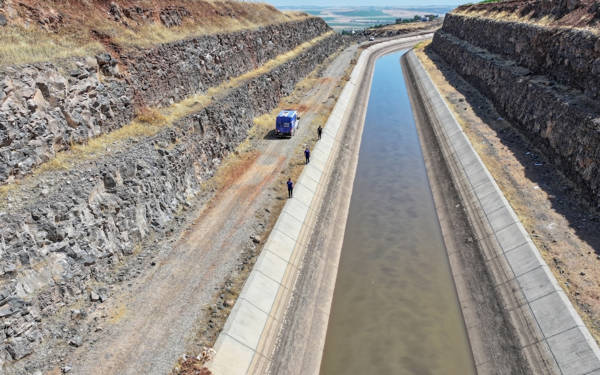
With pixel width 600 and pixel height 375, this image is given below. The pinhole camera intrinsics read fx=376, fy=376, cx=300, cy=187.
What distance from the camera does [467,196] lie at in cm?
3441

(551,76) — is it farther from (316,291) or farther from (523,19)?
(316,291)

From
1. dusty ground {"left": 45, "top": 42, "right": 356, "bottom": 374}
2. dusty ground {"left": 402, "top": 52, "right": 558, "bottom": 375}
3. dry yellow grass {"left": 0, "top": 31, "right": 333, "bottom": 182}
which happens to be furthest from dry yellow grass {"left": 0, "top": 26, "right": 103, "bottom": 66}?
dusty ground {"left": 402, "top": 52, "right": 558, "bottom": 375}

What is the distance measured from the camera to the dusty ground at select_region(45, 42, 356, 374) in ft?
60.4

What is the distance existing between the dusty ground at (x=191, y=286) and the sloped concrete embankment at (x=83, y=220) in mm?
1609

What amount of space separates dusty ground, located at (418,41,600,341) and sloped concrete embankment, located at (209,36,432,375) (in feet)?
46.6

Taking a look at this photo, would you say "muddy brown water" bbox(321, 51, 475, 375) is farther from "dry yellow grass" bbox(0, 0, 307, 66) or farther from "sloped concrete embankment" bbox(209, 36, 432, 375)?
"dry yellow grass" bbox(0, 0, 307, 66)

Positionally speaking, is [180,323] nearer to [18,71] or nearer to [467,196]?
[18,71]

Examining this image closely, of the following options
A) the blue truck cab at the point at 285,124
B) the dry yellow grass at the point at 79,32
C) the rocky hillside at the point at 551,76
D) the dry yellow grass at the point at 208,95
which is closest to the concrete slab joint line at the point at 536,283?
the rocky hillside at the point at 551,76

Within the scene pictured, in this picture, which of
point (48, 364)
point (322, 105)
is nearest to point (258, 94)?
point (322, 105)

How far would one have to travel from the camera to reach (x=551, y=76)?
1650 inches

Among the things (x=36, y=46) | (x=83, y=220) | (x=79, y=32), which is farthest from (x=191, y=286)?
(x=79, y=32)

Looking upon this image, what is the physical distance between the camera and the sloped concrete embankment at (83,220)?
17797 millimetres

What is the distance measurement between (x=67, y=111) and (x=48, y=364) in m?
15.8

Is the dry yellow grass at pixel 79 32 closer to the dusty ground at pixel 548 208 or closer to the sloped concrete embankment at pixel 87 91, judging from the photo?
the sloped concrete embankment at pixel 87 91
